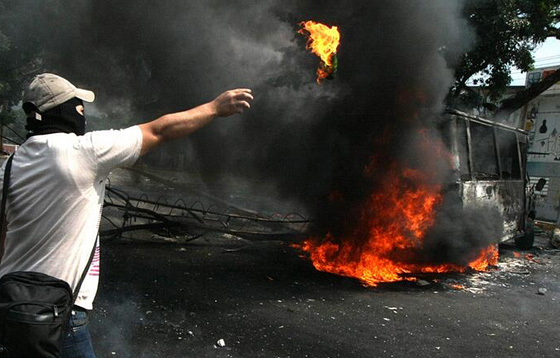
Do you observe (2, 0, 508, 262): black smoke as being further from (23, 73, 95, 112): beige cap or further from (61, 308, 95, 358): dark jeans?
(23, 73, 95, 112): beige cap

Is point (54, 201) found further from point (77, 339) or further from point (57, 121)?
point (77, 339)

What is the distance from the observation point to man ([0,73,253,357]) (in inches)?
65.5

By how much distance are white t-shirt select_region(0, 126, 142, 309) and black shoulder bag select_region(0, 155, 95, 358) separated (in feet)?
0.22

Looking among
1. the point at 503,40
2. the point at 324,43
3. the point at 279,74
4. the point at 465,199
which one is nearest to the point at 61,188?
the point at 324,43

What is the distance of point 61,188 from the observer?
5.47 ft

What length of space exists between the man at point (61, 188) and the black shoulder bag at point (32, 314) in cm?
7

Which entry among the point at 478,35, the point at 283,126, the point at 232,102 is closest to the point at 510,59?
the point at 478,35

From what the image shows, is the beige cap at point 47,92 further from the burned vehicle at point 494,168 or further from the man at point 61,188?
the burned vehicle at point 494,168

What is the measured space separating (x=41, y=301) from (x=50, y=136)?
24.7 inches

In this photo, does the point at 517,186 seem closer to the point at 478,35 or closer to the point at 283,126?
the point at 478,35

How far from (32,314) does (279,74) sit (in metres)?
8.16

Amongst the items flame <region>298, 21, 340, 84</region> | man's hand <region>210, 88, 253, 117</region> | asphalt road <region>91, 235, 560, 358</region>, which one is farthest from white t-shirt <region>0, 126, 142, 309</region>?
flame <region>298, 21, 340, 84</region>

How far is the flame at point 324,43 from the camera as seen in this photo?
6.38 m

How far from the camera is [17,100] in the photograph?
991cm
